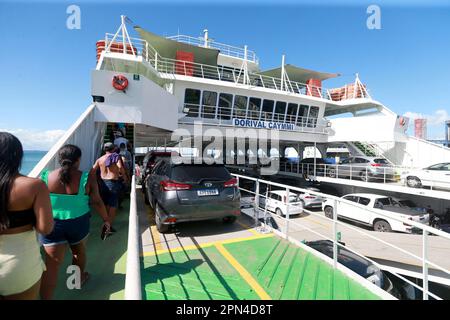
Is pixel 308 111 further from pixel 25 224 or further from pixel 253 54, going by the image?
pixel 25 224

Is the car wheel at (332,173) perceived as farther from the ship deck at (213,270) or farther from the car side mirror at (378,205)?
the ship deck at (213,270)

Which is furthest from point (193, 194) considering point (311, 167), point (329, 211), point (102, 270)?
point (311, 167)

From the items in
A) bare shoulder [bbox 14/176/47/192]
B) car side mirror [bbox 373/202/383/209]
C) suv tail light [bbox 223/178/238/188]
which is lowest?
car side mirror [bbox 373/202/383/209]

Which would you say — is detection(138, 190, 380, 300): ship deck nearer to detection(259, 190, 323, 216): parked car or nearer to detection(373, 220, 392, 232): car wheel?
detection(259, 190, 323, 216): parked car

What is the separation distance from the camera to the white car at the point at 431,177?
10.8 m

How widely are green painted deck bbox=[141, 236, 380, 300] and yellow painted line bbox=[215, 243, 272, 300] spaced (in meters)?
0.04

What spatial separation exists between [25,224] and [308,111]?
20.3m

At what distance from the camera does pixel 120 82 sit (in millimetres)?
7879

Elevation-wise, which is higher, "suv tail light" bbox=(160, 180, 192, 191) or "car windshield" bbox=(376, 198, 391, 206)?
"suv tail light" bbox=(160, 180, 192, 191)

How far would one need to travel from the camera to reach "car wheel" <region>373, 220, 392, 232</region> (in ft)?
34.3

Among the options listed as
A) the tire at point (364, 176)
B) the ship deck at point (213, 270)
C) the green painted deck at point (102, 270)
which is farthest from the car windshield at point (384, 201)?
the green painted deck at point (102, 270)

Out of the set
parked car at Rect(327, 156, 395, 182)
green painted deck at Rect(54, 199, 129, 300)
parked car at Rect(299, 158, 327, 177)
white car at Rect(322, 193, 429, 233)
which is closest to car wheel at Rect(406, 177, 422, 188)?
parked car at Rect(327, 156, 395, 182)

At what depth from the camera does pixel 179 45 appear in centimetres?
1677

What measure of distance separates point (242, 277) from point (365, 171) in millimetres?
14345
